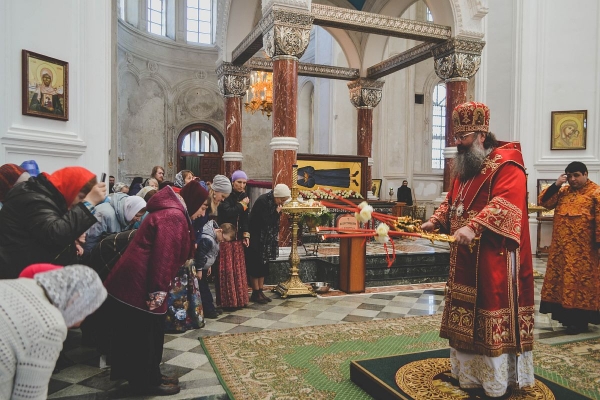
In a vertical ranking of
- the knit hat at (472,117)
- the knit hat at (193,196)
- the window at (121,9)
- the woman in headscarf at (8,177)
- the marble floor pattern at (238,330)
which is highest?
the window at (121,9)

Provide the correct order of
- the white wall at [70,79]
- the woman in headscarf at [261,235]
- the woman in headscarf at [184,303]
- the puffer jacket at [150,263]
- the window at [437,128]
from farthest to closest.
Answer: the window at [437,128]
the woman in headscarf at [261,235]
the white wall at [70,79]
the woman in headscarf at [184,303]
the puffer jacket at [150,263]

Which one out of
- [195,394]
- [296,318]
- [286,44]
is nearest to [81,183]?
[195,394]

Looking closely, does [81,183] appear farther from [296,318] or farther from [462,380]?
[296,318]

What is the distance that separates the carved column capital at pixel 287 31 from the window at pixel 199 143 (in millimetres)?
11314

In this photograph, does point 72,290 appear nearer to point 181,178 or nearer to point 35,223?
point 35,223

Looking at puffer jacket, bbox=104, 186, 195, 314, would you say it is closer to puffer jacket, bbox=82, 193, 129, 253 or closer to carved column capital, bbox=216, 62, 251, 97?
puffer jacket, bbox=82, 193, 129, 253

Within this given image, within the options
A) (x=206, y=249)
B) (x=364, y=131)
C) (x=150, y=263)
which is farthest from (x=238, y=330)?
(x=364, y=131)

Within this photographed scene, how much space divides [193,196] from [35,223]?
3.69ft

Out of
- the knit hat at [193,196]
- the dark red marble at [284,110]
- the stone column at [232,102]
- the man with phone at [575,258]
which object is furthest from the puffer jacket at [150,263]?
the stone column at [232,102]

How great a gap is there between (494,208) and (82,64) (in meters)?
5.20

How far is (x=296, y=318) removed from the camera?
18.3ft

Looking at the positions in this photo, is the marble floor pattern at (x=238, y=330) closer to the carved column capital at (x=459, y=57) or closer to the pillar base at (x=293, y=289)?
the pillar base at (x=293, y=289)

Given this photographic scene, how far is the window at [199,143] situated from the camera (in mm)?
18859

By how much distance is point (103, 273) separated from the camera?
3.74 metres
